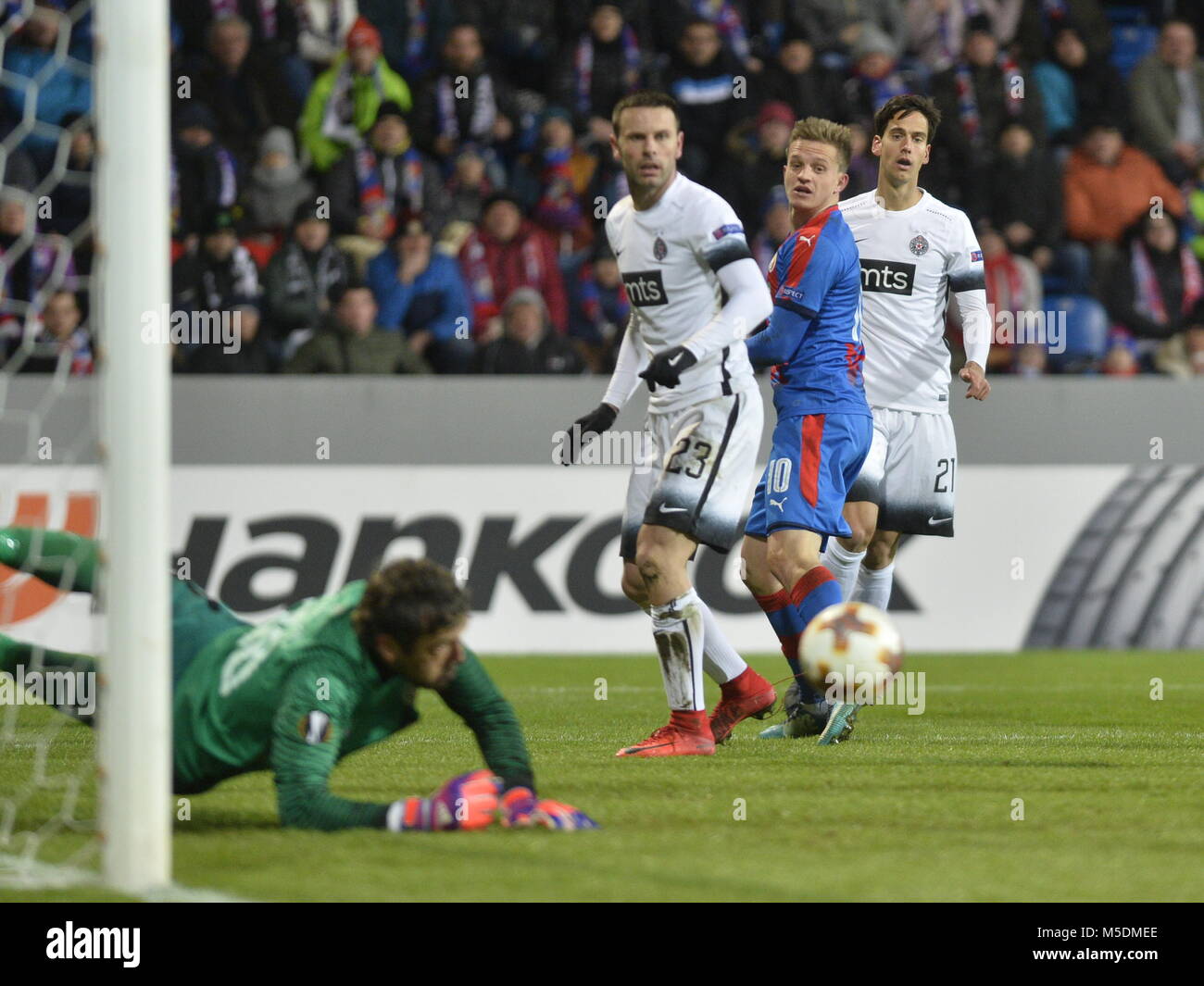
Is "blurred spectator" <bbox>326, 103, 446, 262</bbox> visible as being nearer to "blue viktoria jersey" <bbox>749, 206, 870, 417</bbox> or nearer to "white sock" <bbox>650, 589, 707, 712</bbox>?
"blue viktoria jersey" <bbox>749, 206, 870, 417</bbox>

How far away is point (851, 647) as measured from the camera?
5766mm

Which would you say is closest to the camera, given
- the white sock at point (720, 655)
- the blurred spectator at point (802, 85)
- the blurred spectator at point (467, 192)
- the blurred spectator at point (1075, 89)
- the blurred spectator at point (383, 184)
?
the white sock at point (720, 655)

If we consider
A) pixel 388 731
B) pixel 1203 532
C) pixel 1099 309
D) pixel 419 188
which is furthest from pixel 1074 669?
pixel 388 731

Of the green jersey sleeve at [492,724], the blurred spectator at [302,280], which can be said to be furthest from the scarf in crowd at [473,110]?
the green jersey sleeve at [492,724]

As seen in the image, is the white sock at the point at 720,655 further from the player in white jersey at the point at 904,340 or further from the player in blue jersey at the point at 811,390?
the player in white jersey at the point at 904,340

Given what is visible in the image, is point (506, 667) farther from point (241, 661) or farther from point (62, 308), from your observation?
point (241, 661)

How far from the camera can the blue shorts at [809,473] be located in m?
6.59

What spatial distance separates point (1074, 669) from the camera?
10398 millimetres

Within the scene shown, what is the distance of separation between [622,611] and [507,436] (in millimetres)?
1279

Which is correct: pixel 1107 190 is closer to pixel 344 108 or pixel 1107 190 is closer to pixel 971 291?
pixel 344 108

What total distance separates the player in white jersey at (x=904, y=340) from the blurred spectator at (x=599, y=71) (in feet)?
19.8

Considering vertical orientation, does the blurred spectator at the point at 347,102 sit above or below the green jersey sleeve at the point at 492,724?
above

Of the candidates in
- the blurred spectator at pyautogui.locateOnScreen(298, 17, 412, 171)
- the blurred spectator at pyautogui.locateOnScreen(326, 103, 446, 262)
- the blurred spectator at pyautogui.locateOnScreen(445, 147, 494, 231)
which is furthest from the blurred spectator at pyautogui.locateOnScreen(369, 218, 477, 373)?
the blurred spectator at pyautogui.locateOnScreen(298, 17, 412, 171)

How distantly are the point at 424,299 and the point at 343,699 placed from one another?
809 cm
